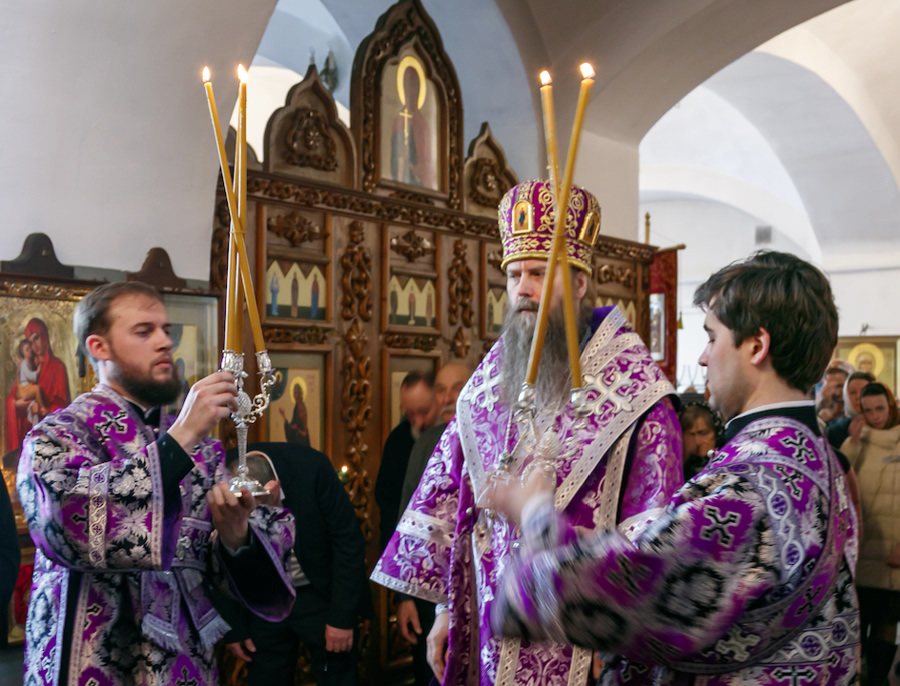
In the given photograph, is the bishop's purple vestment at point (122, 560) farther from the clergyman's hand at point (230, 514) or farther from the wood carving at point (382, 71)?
the wood carving at point (382, 71)

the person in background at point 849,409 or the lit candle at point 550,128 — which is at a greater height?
the lit candle at point 550,128

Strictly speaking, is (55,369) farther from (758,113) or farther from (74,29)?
(758,113)

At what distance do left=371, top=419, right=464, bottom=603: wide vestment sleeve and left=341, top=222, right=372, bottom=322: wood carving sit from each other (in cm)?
234

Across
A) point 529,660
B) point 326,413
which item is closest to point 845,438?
point 326,413

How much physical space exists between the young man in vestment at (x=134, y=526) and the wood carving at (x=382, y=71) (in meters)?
2.77

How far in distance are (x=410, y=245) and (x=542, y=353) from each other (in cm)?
278

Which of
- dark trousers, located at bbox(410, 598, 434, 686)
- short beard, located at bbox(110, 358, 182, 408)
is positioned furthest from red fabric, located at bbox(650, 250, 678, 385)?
short beard, located at bbox(110, 358, 182, 408)

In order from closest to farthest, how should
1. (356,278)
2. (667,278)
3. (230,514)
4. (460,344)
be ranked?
(230,514)
(356,278)
(460,344)
(667,278)

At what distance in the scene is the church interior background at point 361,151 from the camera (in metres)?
3.42

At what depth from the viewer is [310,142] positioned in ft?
15.5

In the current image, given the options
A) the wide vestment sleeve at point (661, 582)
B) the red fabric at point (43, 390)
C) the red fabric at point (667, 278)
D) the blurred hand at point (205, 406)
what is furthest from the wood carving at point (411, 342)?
the wide vestment sleeve at point (661, 582)

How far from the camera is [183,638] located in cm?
232

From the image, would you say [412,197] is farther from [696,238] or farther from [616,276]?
[696,238]

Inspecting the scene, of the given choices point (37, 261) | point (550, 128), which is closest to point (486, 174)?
point (37, 261)
